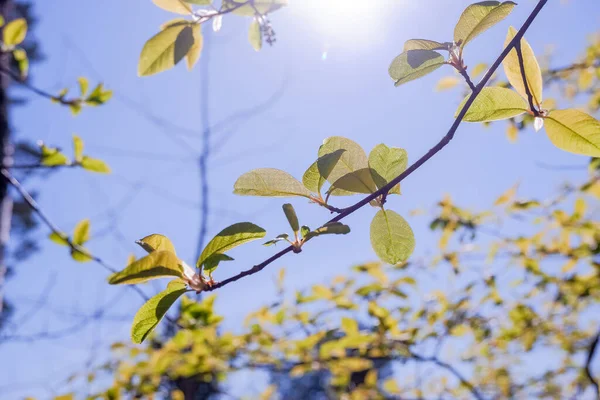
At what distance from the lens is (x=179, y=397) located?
12.9ft

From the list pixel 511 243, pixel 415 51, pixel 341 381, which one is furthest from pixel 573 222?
pixel 415 51

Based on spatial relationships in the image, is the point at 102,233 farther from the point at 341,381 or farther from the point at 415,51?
the point at 415,51

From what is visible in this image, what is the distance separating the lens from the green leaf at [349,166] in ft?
1.95

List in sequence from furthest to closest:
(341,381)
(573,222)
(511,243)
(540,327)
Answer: (341,381)
(540,327)
(511,243)
(573,222)

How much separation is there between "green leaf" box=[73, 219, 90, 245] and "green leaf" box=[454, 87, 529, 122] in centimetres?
132

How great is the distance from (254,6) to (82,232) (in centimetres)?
102

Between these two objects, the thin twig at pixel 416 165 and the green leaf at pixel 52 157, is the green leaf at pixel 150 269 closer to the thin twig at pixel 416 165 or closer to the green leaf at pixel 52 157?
the thin twig at pixel 416 165

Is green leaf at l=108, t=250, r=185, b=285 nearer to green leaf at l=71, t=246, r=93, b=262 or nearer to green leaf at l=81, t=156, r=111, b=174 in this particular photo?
green leaf at l=71, t=246, r=93, b=262

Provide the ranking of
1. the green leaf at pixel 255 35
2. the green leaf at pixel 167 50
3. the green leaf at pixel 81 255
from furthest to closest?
1. the green leaf at pixel 81 255
2. the green leaf at pixel 255 35
3. the green leaf at pixel 167 50

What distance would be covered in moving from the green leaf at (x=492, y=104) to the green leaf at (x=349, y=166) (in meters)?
0.16

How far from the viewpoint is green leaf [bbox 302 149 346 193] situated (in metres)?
0.56

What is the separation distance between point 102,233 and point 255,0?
313 centimetres

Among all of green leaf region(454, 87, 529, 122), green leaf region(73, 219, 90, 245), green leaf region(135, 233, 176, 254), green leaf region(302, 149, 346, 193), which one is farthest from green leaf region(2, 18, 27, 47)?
green leaf region(454, 87, 529, 122)

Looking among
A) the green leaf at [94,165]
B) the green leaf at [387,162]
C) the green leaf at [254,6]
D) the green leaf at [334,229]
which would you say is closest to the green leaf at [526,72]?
the green leaf at [387,162]
